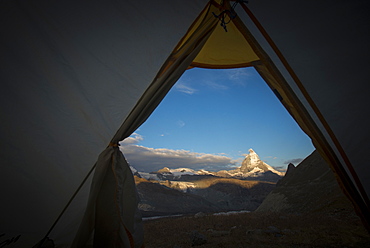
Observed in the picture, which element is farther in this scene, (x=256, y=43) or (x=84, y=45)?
(x=256, y=43)

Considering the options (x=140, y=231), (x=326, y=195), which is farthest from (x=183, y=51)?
(x=326, y=195)

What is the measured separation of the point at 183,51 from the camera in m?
2.62

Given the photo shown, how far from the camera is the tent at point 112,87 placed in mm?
1936

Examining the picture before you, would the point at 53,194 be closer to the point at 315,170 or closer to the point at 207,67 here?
the point at 207,67

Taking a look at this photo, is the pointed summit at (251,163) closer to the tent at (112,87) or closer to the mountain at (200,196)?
the mountain at (200,196)

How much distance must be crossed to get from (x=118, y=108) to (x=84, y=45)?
A: 2.71 ft

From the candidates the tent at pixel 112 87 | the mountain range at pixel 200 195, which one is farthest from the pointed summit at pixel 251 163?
the tent at pixel 112 87

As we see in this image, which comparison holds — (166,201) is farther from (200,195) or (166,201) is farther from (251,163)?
(251,163)

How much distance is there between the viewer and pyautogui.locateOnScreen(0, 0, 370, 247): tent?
6.35 ft

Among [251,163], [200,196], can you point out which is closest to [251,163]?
[251,163]

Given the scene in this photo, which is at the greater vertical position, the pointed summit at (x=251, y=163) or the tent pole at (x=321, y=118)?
the pointed summit at (x=251, y=163)

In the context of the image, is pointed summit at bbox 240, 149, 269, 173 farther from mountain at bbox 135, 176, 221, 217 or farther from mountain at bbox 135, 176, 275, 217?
mountain at bbox 135, 176, 221, 217

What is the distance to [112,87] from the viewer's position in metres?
2.46

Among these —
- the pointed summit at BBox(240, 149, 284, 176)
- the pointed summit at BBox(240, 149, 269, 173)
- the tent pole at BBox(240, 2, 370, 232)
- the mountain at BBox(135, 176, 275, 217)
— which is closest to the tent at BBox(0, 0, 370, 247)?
the tent pole at BBox(240, 2, 370, 232)
